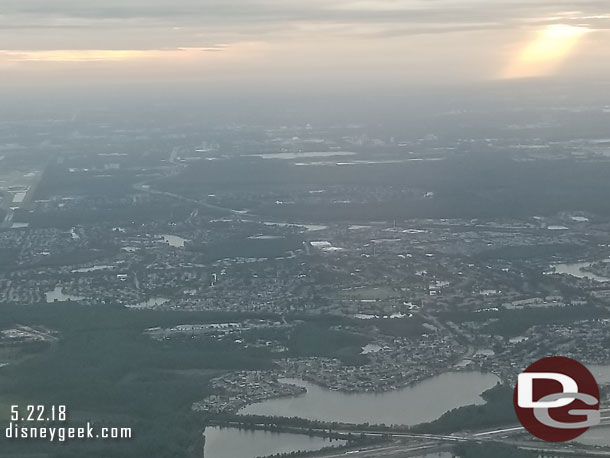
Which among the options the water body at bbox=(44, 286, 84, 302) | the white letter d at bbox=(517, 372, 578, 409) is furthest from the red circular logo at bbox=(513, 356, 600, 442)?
the water body at bbox=(44, 286, 84, 302)

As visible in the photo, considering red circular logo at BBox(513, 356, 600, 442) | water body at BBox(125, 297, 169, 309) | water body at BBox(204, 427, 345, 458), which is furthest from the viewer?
water body at BBox(125, 297, 169, 309)

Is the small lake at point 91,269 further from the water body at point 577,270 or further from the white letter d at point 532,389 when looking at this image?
the white letter d at point 532,389

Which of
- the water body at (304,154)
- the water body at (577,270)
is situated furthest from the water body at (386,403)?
the water body at (304,154)

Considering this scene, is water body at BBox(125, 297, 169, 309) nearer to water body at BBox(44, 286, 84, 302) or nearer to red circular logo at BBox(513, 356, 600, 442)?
water body at BBox(44, 286, 84, 302)

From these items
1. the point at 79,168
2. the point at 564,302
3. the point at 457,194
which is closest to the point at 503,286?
the point at 564,302

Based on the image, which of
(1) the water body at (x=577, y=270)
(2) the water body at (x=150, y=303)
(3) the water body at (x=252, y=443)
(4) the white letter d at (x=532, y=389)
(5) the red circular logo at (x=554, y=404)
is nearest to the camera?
(4) the white letter d at (x=532, y=389)
